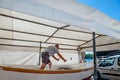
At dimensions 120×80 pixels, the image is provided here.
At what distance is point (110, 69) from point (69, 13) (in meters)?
7.62

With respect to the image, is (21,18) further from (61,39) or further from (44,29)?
(61,39)

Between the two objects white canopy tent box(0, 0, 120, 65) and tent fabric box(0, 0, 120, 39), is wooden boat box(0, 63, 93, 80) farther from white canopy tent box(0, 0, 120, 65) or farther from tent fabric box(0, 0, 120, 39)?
tent fabric box(0, 0, 120, 39)

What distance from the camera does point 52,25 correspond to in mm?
4543

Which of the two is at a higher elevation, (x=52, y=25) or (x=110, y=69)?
(x=52, y=25)

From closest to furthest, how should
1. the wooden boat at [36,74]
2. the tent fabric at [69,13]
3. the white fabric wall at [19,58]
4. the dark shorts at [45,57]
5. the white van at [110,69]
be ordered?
the tent fabric at [69,13]
the wooden boat at [36,74]
the dark shorts at [45,57]
the white fabric wall at [19,58]
the white van at [110,69]

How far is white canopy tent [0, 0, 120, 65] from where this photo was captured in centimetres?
165

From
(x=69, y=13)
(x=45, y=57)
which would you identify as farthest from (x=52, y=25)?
(x=69, y=13)

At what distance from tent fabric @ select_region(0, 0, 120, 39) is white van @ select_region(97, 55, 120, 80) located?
249 inches

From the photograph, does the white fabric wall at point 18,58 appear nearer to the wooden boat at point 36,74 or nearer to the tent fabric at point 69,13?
the wooden boat at point 36,74

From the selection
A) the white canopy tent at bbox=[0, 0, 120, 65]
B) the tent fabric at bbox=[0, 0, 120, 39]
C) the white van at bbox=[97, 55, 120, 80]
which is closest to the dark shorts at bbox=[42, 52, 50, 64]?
the white canopy tent at bbox=[0, 0, 120, 65]

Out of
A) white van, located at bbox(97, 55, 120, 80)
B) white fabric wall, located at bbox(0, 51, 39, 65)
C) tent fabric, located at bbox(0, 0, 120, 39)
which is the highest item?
tent fabric, located at bbox(0, 0, 120, 39)

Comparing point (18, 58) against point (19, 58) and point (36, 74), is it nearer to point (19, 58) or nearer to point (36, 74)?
point (19, 58)

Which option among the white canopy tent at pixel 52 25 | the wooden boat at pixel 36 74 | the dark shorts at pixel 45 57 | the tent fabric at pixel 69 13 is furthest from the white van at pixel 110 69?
the tent fabric at pixel 69 13

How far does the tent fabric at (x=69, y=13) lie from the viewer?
5.12 ft
